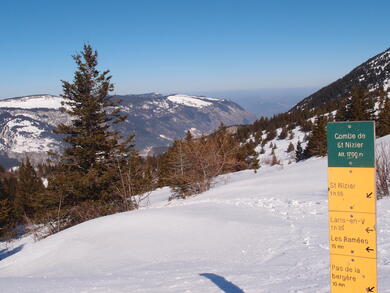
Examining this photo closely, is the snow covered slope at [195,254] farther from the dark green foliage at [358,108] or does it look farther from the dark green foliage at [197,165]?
the dark green foliage at [358,108]

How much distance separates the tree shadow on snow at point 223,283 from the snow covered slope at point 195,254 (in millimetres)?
14

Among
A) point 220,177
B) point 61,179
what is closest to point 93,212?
point 61,179

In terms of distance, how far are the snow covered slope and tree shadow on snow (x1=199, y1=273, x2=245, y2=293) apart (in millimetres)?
14

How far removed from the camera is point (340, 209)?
2.66 m

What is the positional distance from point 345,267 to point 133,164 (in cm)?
1902

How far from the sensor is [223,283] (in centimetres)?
502

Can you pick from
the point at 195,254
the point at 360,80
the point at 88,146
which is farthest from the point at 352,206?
the point at 360,80

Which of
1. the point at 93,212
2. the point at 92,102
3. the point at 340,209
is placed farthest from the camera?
the point at 92,102

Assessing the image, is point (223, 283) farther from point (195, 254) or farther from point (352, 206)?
point (352, 206)

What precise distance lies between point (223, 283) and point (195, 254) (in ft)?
7.38

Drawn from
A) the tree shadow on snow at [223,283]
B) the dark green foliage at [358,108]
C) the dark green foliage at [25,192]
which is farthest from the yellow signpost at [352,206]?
the dark green foliage at [25,192]

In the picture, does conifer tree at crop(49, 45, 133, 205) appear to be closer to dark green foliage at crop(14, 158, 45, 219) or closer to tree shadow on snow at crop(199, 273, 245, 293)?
tree shadow on snow at crop(199, 273, 245, 293)

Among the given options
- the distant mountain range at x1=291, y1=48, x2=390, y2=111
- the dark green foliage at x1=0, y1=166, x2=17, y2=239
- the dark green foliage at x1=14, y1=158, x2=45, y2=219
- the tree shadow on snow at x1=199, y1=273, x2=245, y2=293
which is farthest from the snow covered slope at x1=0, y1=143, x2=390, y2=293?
the distant mountain range at x1=291, y1=48, x2=390, y2=111

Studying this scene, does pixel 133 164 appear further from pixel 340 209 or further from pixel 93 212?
pixel 340 209
